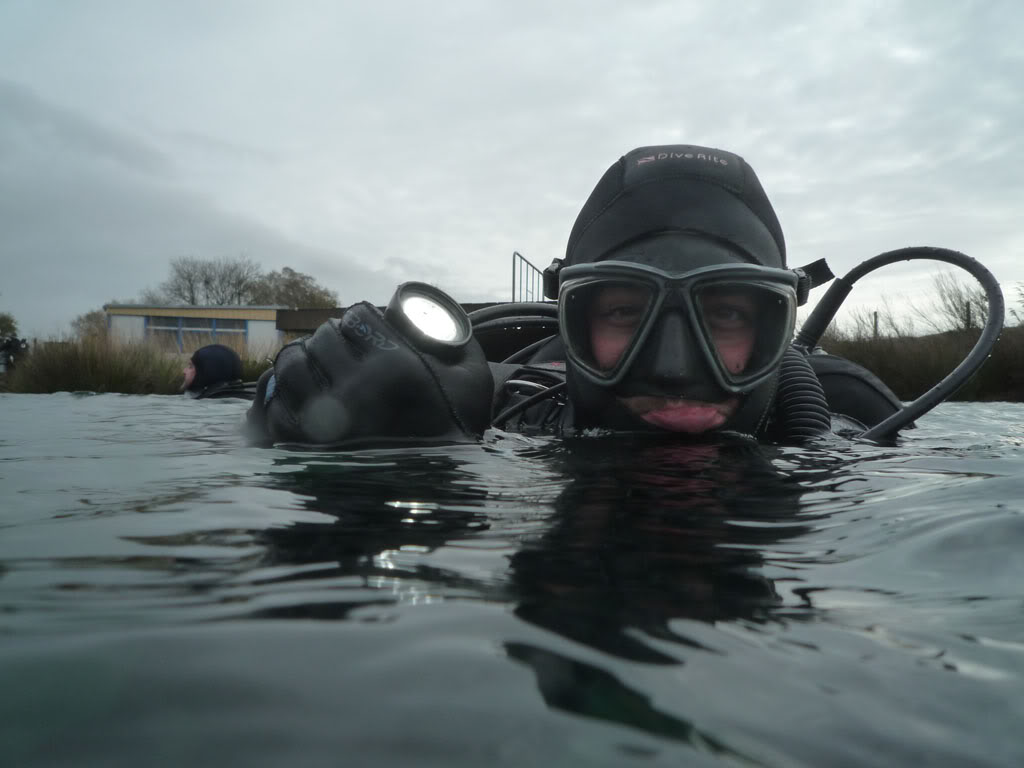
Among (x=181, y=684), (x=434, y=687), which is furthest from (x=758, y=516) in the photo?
(x=181, y=684)

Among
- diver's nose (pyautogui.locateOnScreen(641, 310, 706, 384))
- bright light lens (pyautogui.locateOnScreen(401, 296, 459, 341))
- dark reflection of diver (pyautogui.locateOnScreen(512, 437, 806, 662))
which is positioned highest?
bright light lens (pyautogui.locateOnScreen(401, 296, 459, 341))

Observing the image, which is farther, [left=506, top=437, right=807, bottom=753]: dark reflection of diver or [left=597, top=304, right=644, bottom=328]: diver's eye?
[left=597, top=304, right=644, bottom=328]: diver's eye

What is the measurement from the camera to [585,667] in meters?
0.49

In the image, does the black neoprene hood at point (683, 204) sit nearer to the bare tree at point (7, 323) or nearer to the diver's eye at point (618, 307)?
the diver's eye at point (618, 307)

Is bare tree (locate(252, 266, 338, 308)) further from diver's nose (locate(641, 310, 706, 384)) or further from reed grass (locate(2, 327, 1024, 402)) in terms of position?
diver's nose (locate(641, 310, 706, 384))

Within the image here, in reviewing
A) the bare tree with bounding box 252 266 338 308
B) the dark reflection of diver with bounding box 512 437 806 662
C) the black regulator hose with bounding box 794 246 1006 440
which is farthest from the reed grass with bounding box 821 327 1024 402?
the bare tree with bounding box 252 266 338 308

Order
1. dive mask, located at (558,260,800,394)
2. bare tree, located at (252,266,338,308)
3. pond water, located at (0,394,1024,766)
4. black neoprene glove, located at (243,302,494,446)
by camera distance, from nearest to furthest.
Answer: pond water, located at (0,394,1024,766) → black neoprene glove, located at (243,302,494,446) → dive mask, located at (558,260,800,394) → bare tree, located at (252,266,338,308)

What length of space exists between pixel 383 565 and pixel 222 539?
270 millimetres

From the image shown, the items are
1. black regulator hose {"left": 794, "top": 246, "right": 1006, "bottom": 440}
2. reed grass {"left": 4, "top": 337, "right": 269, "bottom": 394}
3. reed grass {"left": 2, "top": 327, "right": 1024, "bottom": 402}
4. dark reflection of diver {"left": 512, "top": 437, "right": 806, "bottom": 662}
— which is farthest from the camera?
reed grass {"left": 4, "top": 337, "right": 269, "bottom": 394}

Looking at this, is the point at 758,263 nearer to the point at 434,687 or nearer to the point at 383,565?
the point at 383,565

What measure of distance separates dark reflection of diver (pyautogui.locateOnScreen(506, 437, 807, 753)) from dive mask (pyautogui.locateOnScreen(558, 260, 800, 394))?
73 cm

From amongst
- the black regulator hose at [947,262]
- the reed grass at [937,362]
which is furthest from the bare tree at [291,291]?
the black regulator hose at [947,262]

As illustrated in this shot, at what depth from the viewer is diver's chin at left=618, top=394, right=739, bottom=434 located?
7.63ft

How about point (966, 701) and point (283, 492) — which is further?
point (283, 492)
